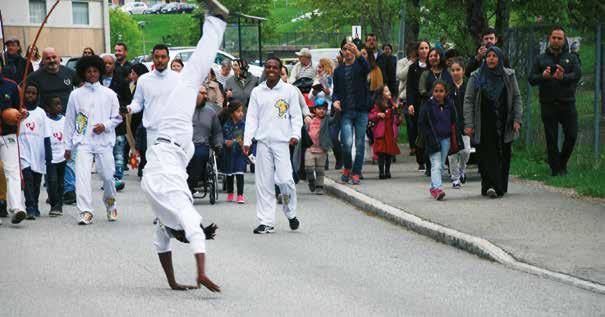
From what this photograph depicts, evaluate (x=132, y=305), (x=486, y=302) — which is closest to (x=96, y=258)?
(x=132, y=305)

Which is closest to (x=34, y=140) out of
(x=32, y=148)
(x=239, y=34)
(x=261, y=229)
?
(x=32, y=148)

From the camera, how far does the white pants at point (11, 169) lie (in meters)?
15.5

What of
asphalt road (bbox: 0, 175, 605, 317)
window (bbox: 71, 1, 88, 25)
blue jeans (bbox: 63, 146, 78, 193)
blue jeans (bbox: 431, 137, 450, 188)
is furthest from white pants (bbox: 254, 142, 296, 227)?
window (bbox: 71, 1, 88, 25)

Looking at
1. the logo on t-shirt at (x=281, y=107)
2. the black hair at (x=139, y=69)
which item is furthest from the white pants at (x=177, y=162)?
the black hair at (x=139, y=69)

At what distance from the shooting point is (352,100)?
1928 centimetres

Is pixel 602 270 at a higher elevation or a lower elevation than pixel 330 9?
lower

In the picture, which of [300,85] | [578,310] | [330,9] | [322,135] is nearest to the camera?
[578,310]

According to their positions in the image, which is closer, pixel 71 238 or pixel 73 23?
pixel 71 238

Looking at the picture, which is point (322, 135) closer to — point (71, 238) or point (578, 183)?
point (578, 183)

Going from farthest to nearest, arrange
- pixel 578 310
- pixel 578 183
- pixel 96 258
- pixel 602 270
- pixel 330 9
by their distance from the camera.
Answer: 1. pixel 330 9
2. pixel 578 183
3. pixel 96 258
4. pixel 602 270
5. pixel 578 310

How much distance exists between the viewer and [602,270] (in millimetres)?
11078

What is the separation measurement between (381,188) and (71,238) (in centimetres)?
569

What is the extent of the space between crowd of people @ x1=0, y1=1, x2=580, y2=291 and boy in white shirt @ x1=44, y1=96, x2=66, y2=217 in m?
0.02

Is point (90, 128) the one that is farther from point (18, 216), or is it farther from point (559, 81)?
point (559, 81)
